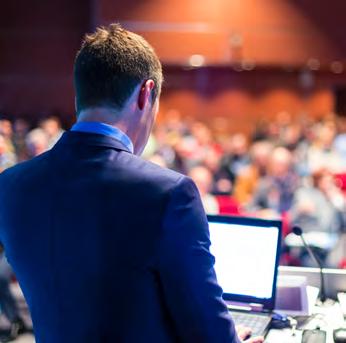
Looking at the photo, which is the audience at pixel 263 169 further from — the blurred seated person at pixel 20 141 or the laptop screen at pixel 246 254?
the laptop screen at pixel 246 254

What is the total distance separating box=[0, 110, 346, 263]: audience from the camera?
4762 millimetres

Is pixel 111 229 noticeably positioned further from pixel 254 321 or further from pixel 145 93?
pixel 254 321

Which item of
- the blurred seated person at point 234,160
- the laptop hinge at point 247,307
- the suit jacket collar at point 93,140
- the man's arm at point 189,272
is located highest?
the suit jacket collar at point 93,140

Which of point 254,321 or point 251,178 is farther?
point 251,178

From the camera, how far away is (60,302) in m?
1.10

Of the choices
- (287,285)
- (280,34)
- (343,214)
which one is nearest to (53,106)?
(280,34)

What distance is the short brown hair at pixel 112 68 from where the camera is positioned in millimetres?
1135

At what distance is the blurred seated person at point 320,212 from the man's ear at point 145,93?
3.08m

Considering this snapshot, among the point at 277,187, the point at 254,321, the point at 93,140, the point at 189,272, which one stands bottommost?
the point at 277,187

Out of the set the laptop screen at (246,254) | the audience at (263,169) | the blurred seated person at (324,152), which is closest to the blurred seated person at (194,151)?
the audience at (263,169)

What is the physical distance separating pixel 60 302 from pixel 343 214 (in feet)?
12.7

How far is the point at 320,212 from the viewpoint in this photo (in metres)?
4.90

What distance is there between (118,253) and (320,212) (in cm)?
406

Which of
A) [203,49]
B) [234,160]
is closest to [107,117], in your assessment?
[234,160]
